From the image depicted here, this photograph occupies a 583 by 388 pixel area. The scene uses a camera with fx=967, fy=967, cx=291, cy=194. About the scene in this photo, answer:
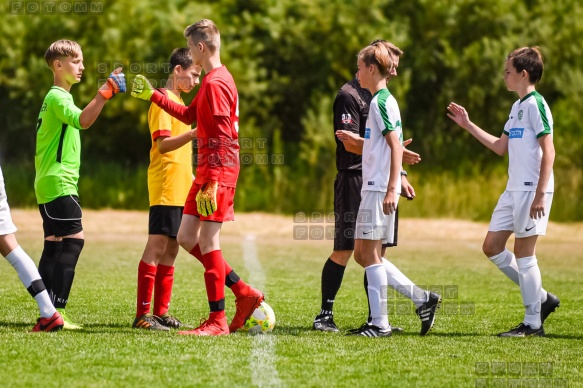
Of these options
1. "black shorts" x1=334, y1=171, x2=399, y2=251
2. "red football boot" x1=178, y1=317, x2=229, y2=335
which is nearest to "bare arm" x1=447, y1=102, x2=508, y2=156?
"black shorts" x1=334, y1=171, x2=399, y2=251

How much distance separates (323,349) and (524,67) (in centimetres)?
288

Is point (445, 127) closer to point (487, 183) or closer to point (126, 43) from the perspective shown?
point (487, 183)

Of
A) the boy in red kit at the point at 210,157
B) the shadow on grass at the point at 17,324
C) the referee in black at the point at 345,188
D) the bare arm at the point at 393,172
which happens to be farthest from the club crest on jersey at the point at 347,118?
the shadow on grass at the point at 17,324

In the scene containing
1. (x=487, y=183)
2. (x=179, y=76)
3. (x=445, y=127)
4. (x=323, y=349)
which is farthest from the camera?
(x=445, y=127)

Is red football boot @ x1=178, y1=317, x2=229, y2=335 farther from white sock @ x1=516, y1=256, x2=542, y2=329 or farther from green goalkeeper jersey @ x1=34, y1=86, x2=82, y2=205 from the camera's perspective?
white sock @ x1=516, y1=256, x2=542, y2=329

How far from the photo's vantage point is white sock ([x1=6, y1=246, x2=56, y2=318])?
22.7 ft

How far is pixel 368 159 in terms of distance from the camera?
715 centimetres

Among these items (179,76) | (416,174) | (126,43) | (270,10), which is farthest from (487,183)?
(179,76)

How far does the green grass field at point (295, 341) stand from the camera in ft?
18.6

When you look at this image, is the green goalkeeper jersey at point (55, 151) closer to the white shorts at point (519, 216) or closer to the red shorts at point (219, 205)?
the red shorts at point (219, 205)

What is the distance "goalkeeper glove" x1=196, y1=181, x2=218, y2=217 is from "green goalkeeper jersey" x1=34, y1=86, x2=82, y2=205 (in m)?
1.05

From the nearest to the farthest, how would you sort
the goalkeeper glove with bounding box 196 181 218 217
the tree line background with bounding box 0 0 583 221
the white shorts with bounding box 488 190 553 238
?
1. the goalkeeper glove with bounding box 196 181 218 217
2. the white shorts with bounding box 488 190 553 238
3. the tree line background with bounding box 0 0 583 221

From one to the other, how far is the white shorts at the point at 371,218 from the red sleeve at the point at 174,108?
1393mm

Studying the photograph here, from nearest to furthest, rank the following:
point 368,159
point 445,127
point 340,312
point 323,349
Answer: point 323,349 → point 368,159 → point 340,312 → point 445,127
